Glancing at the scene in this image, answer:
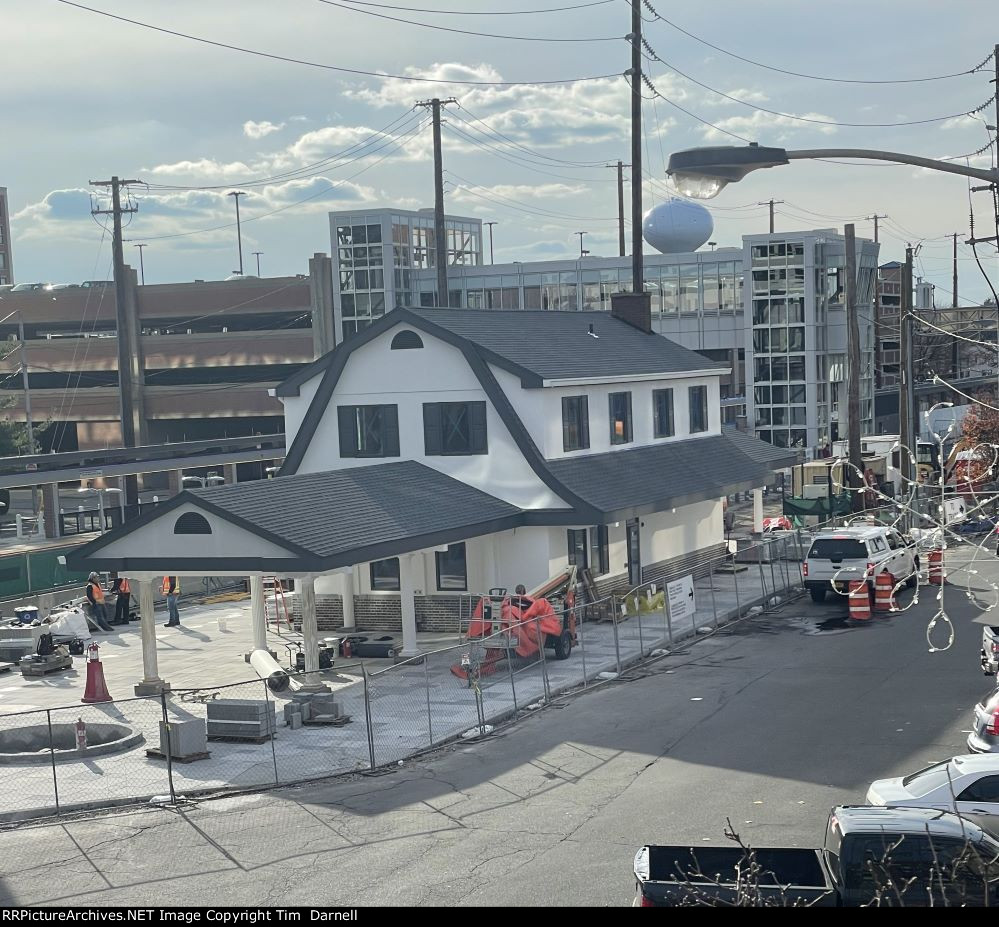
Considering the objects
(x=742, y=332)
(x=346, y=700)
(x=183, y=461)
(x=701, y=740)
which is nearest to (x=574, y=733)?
(x=701, y=740)

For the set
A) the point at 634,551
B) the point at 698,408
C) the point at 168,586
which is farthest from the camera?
the point at 698,408

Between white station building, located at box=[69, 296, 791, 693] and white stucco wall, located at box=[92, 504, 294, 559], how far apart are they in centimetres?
5

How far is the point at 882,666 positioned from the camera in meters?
27.3

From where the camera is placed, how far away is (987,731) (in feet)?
63.1

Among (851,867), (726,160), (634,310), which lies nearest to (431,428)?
(634,310)

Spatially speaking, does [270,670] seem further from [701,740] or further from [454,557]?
[701,740]

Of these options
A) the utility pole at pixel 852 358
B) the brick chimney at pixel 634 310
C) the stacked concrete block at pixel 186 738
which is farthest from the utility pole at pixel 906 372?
the stacked concrete block at pixel 186 738

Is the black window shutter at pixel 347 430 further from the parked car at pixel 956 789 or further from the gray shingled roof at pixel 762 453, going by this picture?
the parked car at pixel 956 789

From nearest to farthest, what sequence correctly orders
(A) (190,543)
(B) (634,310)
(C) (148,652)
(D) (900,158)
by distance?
(D) (900,158)
(C) (148,652)
(A) (190,543)
(B) (634,310)

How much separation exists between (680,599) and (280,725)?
461 inches

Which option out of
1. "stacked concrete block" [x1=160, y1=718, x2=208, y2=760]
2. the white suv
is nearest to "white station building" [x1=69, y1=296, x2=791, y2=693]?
the white suv

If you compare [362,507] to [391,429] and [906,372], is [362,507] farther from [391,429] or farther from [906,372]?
[906,372]

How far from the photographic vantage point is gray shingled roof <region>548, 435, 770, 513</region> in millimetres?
34219

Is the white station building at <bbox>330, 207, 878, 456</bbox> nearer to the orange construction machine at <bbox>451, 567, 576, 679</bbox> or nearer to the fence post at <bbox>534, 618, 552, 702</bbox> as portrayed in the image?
the orange construction machine at <bbox>451, 567, 576, 679</bbox>
